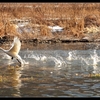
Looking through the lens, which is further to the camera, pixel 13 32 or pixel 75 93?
pixel 13 32

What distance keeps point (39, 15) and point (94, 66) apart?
43.3 ft

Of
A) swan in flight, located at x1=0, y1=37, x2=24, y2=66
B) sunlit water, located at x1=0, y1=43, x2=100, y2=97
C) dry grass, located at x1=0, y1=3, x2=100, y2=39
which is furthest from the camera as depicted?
dry grass, located at x1=0, y1=3, x2=100, y2=39

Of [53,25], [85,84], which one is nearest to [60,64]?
[85,84]

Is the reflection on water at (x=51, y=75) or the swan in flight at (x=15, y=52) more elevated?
the swan in flight at (x=15, y=52)

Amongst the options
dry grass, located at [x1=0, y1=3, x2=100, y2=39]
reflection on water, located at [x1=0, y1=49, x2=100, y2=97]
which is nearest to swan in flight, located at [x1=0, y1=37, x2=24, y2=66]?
reflection on water, located at [x1=0, y1=49, x2=100, y2=97]

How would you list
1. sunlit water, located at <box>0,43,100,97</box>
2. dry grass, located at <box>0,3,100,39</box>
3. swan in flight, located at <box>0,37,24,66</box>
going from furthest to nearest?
1. dry grass, located at <box>0,3,100,39</box>
2. swan in flight, located at <box>0,37,24,66</box>
3. sunlit water, located at <box>0,43,100,97</box>

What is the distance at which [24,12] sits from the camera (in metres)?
30.2

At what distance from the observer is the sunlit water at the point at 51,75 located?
10.5 metres

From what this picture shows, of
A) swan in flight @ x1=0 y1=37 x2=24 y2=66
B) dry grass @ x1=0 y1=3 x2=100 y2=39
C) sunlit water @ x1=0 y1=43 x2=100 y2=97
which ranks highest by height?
dry grass @ x1=0 y1=3 x2=100 y2=39

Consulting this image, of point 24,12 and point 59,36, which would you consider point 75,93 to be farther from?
point 24,12

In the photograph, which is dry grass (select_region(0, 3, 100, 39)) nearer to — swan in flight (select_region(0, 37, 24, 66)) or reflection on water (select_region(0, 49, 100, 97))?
reflection on water (select_region(0, 49, 100, 97))

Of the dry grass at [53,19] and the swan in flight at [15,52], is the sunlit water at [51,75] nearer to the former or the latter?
the swan in flight at [15,52]

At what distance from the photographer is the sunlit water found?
415 inches

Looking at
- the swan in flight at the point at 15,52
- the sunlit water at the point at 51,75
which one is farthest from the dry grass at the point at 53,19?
the swan in flight at the point at 15,52
